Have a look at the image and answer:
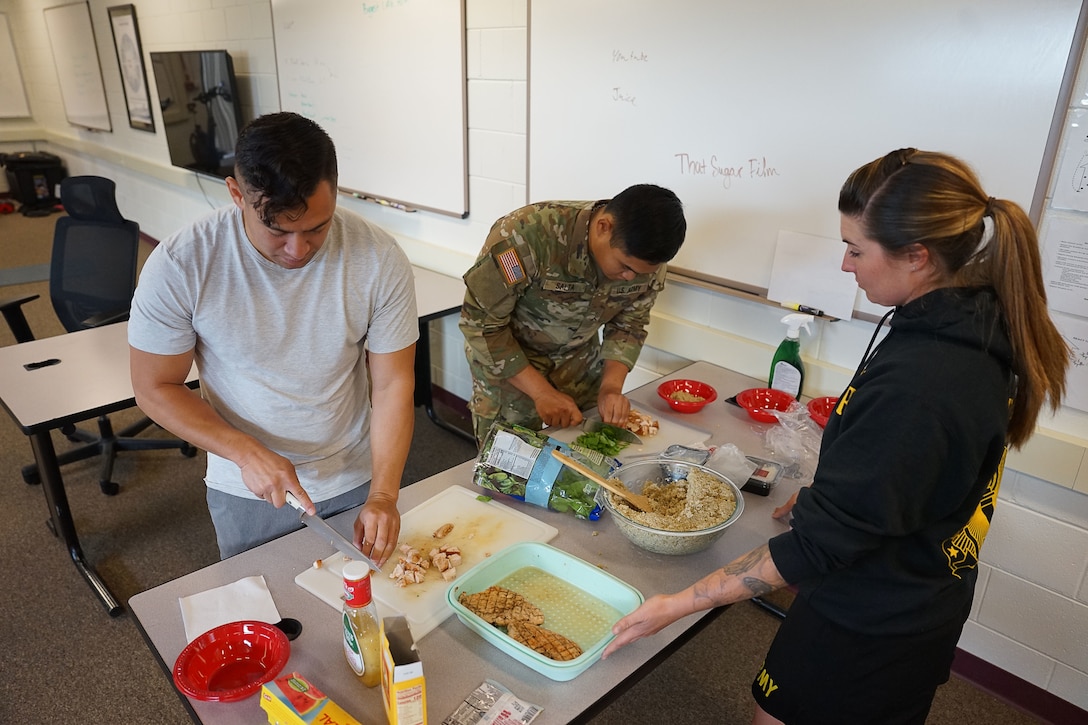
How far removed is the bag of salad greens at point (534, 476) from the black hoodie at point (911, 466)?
1.60ft

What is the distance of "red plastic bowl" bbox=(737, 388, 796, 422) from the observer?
79.0 inches

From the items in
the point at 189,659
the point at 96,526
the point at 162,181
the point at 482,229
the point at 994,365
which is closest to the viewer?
the point at 994,365

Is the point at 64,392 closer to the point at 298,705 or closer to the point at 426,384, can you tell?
the point at 426,384

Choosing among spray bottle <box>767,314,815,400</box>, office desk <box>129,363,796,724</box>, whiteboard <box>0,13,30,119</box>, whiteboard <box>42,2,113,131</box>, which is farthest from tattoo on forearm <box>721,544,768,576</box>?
whiteboard <box>0,13,30,119</box>

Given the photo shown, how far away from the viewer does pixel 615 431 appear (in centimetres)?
177

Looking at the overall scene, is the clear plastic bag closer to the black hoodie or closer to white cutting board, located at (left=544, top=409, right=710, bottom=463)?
white cutting board, located at (left=544, top=409, right=710, bottom=463)

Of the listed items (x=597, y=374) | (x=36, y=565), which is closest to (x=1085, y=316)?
(x=597, y=374)

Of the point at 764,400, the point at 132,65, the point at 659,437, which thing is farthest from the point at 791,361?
the point at 132,65

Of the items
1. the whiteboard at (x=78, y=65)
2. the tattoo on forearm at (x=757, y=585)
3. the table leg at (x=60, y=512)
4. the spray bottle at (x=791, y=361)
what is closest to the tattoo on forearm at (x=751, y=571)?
the tattoo on forearm at (x=757, y=585)

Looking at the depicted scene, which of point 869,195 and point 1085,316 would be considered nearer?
point 869,195

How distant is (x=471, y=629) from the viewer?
3.73 feet

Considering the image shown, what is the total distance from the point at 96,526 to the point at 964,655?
310 cm

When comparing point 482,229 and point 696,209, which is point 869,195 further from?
point 482,229

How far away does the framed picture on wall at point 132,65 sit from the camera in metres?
5.25
